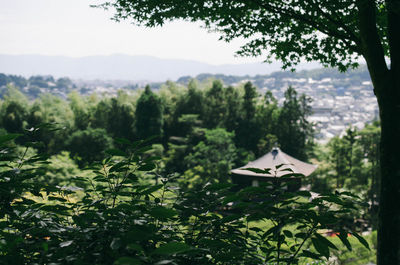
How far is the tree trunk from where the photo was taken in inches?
83.7

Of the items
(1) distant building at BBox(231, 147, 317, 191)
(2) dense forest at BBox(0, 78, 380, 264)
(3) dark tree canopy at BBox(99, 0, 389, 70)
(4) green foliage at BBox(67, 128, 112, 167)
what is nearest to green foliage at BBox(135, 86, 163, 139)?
(2) dense forest at BBox(0, 78, 380, 264)

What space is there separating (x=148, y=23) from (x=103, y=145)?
878 inches

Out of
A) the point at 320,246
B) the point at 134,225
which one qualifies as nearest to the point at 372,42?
the point at 320,246

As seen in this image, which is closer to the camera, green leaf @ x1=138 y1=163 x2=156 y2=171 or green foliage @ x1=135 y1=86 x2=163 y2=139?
green leaf @ x1=138 y1=163 x2=156 y2=171

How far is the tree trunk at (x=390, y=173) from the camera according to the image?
212 cm

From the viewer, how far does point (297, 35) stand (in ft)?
10.8

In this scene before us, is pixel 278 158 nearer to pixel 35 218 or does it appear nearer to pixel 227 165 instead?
pixel 227 165

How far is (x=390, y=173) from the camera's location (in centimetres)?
220

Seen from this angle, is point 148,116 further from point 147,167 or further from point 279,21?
point 147,167

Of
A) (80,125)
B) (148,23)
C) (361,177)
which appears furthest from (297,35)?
(80,125)

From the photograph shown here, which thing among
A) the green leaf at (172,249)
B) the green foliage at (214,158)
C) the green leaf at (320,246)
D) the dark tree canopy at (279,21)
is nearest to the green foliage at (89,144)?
the green foliage at (214,158)

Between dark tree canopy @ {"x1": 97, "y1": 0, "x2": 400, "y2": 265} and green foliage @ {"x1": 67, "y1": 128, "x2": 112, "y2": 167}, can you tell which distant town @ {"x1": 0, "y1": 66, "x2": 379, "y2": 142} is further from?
dark tree canopy @ {"x1": 97, "y1": 0, "x2": 400, "y2": 265}

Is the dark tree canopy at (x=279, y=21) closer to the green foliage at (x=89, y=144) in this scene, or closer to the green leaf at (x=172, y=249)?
the green leaf at (x=172, y=249)

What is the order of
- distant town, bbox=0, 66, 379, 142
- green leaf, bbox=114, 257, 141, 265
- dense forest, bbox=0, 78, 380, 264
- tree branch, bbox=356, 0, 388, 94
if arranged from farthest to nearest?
1. distant town, bbox=0, 66, 379, 142
2. tree branch, bbox=356, 0, 388, 94
3. dense forest, bbox=0, 78, 380, 264
4. green leaf, bbox=114, 257, 141, 265
